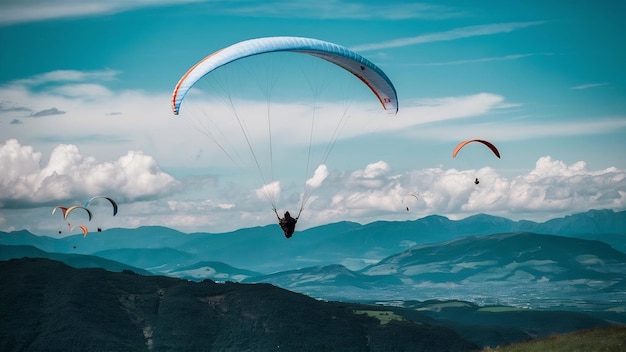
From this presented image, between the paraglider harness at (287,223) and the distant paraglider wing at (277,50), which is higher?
the distant paraglider wing at (277,50)

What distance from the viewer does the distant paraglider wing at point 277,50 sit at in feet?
173

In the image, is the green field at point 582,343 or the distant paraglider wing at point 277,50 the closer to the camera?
the distant paraglider wing at point 277,50

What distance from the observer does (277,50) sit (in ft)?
175

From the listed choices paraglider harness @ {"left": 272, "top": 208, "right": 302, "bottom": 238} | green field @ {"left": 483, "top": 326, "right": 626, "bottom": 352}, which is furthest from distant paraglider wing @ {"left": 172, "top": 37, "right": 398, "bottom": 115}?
green field @ {"left": 483, "top": 326, "right": 626, "bottom": 352}

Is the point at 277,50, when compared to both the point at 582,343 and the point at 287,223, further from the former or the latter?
the point at 582,343

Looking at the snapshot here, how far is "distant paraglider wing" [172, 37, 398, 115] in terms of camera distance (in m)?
52.6

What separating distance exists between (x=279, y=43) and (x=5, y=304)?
522 feet

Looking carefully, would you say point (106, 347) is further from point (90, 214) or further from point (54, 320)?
point (90, 214)

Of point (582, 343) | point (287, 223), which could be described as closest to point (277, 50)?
point (287, 223)

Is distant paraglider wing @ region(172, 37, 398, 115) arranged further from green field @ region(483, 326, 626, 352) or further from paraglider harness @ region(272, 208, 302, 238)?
green field @ region(483, 326, 626, 352)

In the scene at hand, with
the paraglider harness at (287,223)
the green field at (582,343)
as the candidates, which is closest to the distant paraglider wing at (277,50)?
the paraglider harness at (287,223)

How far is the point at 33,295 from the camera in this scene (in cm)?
19512

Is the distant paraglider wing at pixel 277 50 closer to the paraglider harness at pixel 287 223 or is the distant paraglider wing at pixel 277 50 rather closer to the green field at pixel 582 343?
the paraglider harness at pixel 287 223

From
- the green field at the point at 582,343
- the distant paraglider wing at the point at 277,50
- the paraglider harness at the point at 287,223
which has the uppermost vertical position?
the distant paraglider wing at the point at 277,50
